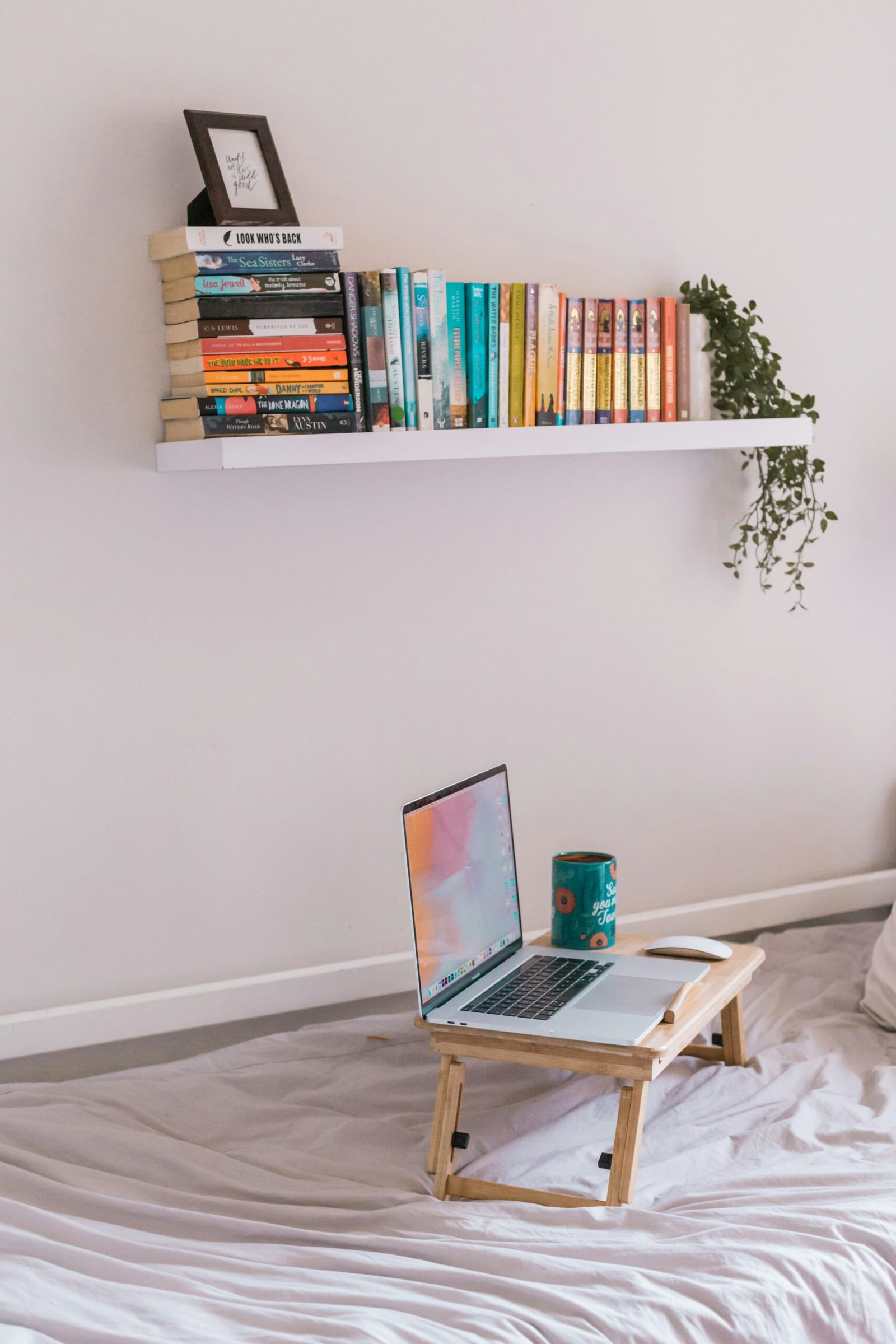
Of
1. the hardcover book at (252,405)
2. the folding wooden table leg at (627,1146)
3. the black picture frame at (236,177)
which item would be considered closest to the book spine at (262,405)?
the hardcover book at (252,405)

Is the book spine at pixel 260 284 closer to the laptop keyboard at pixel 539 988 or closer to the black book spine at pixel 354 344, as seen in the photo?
the black book spine at pixel 354 344

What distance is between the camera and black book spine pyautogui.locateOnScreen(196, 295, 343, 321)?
165 centimetres

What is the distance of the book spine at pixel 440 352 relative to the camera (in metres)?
1.80

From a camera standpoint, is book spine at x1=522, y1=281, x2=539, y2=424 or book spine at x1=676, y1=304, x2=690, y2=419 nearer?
book spine at x1=522, y1=281, x2=539, y2=424

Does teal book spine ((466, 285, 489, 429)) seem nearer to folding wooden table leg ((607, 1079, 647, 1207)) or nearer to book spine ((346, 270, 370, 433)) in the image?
book spine ((346, 270, 370, 433))

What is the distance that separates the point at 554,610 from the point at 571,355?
44cm

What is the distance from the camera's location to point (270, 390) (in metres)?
1.68

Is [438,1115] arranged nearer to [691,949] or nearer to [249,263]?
[691,949]

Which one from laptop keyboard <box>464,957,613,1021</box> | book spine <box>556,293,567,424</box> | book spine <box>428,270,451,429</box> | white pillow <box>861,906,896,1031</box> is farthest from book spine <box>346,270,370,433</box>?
white pillow <box>861,906,896,1031</box>

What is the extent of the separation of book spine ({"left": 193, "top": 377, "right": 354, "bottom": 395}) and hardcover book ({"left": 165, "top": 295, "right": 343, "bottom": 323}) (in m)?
0.09

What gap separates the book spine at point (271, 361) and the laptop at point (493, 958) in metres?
0.60

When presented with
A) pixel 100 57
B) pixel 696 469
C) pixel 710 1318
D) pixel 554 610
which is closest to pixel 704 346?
pixel 696 469

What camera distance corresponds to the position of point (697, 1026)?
1529 mm

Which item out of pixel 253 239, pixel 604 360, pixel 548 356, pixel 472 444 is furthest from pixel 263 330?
pixel 604 360
